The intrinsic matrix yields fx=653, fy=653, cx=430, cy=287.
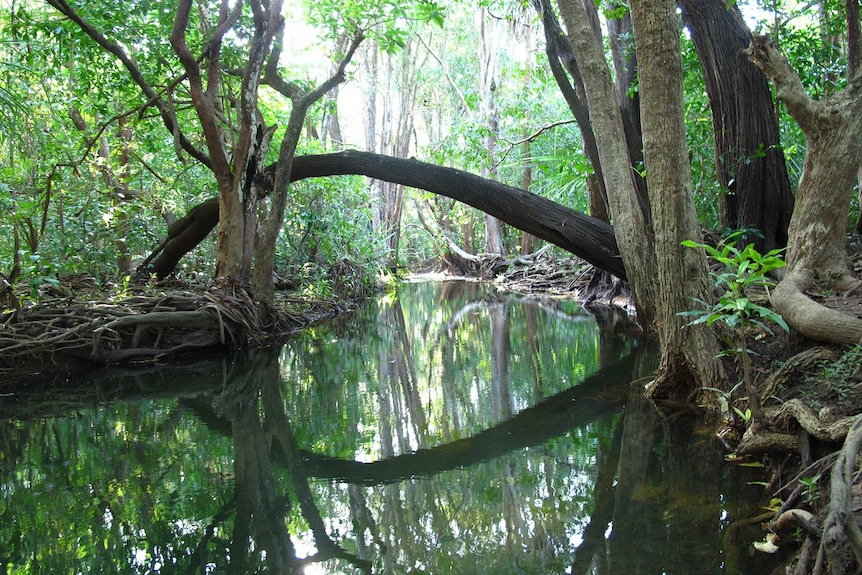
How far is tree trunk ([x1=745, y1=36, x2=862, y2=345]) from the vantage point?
153 inches

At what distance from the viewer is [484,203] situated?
788 cm

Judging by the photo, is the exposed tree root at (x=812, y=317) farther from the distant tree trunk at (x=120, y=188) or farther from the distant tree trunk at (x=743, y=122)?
the distant tree trunk at (x=120, y=188)

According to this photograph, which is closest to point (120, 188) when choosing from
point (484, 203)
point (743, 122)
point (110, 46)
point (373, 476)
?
point (110, 46)

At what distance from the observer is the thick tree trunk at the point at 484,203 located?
7531 millimetres

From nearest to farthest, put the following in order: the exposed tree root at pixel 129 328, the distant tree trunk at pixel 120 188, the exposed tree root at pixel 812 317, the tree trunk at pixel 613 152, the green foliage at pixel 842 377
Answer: the green foliage at pixel 842 377, the exposed tree root at pixel 812 317, the tree trunk at pixel 613 152, the exposed tree root at pixel 129 328, the distant tree trunk at pixel 120 188

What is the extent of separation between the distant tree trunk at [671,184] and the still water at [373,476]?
49cm

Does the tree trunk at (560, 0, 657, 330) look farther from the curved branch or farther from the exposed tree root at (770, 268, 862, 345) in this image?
the curved branch

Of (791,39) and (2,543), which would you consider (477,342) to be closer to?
(791,39)

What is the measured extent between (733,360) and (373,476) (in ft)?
7.38

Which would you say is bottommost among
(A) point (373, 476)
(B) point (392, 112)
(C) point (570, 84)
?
(A) point (373, 476)

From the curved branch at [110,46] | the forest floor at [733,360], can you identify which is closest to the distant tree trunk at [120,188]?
the forest floor at [733,360]

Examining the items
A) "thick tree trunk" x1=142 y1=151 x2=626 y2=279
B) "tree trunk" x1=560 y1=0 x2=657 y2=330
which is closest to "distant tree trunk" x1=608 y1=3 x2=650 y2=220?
"thick tree trunk" x1=142 y1=151 x2=626 y2=279

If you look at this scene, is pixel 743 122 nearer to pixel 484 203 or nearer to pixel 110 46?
pixel 484 203

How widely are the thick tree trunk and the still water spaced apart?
1.79 m
